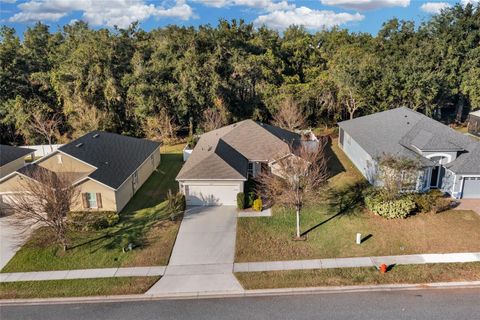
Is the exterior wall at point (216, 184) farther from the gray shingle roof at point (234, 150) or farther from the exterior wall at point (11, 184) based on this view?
the exterior wall at point (11, 184)

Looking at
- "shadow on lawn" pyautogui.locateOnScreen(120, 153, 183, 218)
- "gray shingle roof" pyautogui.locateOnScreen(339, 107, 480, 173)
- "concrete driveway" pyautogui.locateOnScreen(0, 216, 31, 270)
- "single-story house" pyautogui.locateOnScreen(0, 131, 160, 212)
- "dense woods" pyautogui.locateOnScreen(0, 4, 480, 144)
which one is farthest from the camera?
"dense woods" pyautogui.locateOnScreen(0, 4, 480, 144)

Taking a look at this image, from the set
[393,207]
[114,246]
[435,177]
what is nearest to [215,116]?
[114,246]

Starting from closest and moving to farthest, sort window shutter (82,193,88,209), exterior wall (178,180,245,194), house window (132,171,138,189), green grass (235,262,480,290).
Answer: green grass (235,262,480,290) < window shutter (82,193,88,209) < exterior wall (178,180,245,194) < house window (132,171,138,189)

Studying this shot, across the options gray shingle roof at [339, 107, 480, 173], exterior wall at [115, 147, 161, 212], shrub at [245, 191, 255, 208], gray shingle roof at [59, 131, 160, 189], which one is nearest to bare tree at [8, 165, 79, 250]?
gray shingle roof at [59, 131, 160, 189]

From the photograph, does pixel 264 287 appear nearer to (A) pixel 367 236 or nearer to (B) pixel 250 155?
(A) pixel 367 236

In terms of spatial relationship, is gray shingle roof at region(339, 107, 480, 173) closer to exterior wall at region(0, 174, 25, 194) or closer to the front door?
the front door

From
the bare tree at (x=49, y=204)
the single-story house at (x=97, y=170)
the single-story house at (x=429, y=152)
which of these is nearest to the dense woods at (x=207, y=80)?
the single-story house at (x=429, y=152)
